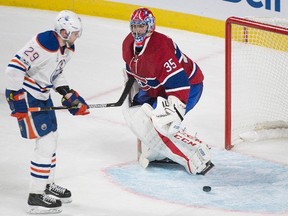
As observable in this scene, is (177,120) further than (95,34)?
No

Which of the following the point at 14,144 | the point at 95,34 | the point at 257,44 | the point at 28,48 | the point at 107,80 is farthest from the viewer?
the point at 95,34

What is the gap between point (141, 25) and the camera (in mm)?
5875

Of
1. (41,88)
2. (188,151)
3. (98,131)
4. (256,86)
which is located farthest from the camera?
(256,86)

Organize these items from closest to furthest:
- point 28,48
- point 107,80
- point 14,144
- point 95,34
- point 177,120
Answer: point 28,48
point 177,120
point 14,144
point 107,80
point 95,34

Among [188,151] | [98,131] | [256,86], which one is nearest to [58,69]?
[188,151]

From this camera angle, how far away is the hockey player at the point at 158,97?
5.88 meters

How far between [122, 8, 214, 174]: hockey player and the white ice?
29cm

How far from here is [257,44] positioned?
6922 mm

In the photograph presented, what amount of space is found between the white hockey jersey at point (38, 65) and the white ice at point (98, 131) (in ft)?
2.21

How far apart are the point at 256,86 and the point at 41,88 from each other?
2.06 m

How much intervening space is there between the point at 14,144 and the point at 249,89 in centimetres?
165

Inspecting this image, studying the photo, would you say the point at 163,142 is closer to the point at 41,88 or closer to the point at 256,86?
the point at 41,88

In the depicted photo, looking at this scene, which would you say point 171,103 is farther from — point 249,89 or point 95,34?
point 95,34

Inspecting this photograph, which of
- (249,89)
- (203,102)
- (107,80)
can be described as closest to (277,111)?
(249,89)
